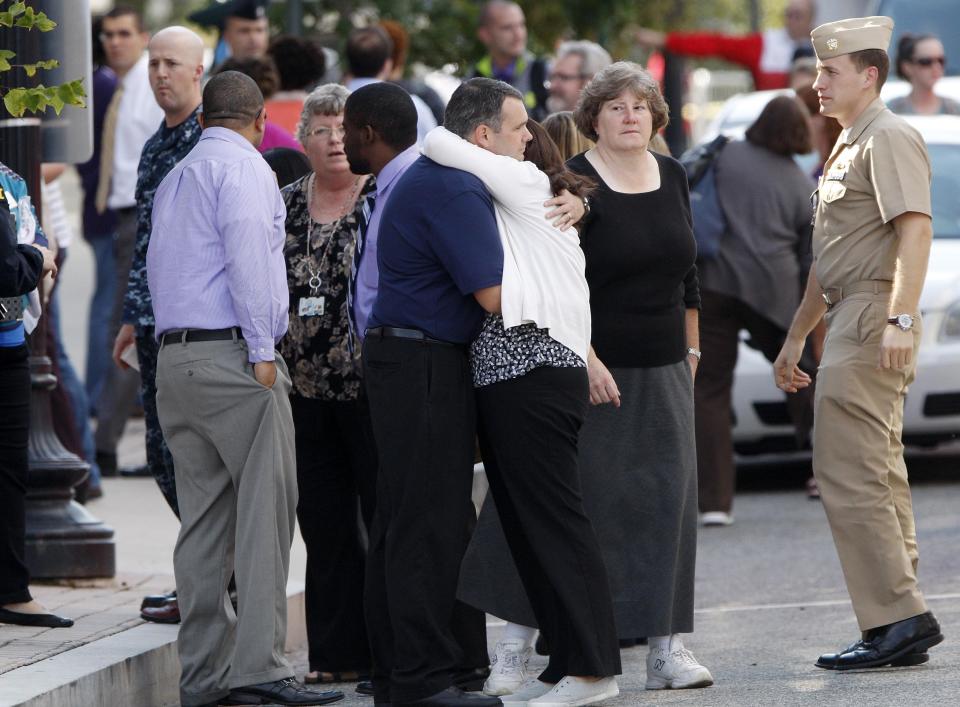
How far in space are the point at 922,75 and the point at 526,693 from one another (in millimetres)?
7449

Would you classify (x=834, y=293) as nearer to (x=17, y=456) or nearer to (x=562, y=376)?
(x=562, y=376)

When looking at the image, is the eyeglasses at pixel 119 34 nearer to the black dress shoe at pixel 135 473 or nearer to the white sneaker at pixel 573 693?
the black dress shoe at pixel 135 473

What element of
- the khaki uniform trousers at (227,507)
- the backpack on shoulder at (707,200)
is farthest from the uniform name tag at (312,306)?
the backpack on shoulder at (707,200)

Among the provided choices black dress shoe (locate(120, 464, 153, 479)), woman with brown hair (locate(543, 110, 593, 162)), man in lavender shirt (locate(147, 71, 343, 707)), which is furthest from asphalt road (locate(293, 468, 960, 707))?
black dress shoe (locate(120, 464, 153, 479))

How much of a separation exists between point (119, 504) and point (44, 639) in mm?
3232

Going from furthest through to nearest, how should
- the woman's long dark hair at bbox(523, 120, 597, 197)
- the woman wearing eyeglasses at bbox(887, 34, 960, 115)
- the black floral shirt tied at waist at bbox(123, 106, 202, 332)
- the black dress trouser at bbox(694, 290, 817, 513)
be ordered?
the woman wearing eyeglasses at bbox(887, 34, 960, 115)
the black dress trouser at bbox(694, 290, 817, 513)
the black floral shirt tied at waist at bbox(123, 106, 202, 332)
the woman's long dark hair at bbox(523, 120, 597, 197)

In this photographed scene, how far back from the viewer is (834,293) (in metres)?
6.28

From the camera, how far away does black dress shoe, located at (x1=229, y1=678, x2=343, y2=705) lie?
19.6 ft

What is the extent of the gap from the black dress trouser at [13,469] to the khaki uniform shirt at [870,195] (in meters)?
2.71

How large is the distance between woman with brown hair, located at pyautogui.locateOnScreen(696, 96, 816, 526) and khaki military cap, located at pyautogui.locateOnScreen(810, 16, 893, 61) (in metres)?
3.09

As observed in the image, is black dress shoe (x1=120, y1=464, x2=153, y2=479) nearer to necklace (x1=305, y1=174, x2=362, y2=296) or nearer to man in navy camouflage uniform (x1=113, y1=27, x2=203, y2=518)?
man in navy camouflage uniform (x1=113, y1=27, x2=203, y2=518)

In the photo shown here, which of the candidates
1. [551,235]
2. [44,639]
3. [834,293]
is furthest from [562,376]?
[44,639]

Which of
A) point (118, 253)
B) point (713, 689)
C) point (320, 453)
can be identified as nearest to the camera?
point (713, 689)

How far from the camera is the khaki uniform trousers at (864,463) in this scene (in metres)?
6.12
